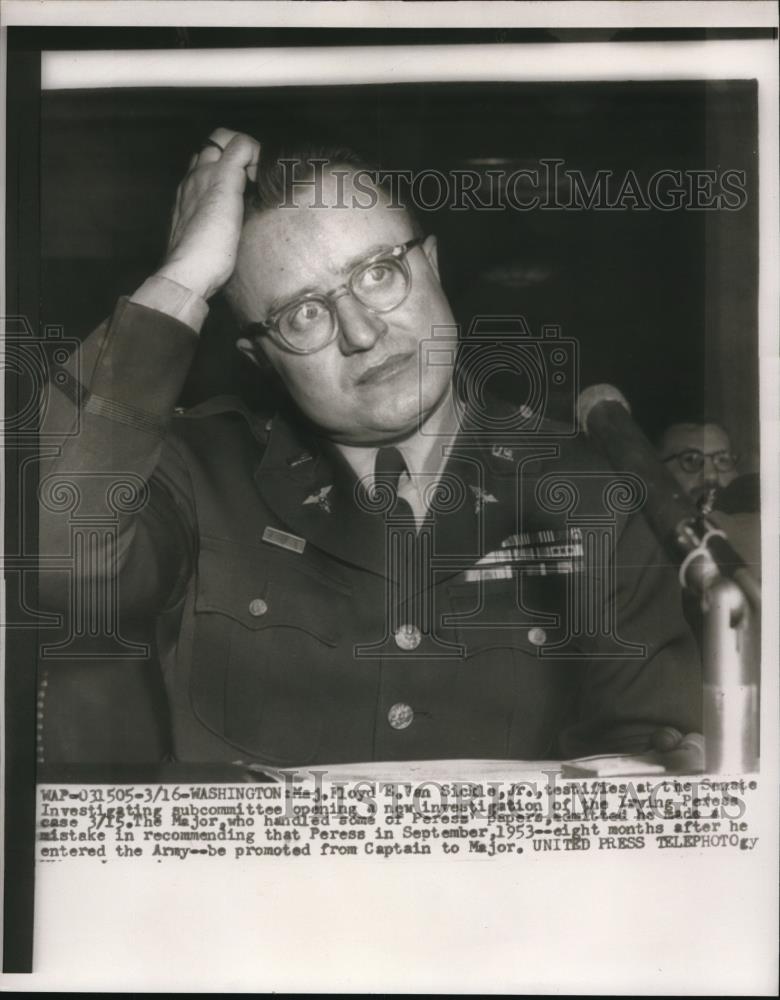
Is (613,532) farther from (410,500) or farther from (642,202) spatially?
(642,202)

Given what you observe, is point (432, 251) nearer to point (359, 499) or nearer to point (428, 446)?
point (428, 446)

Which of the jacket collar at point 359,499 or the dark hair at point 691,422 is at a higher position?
the dark hair at point 691,422

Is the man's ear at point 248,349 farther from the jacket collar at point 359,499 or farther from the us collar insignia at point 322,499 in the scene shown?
the us collar insignia at point 322,499

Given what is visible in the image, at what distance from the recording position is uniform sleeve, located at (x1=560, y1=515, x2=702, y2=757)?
171 centimetres

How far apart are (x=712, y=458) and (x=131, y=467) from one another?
1.06 meters

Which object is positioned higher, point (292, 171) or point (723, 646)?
point (292, 171)

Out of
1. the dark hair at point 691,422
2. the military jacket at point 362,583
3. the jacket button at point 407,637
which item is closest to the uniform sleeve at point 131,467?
the military jacket at point 362,583

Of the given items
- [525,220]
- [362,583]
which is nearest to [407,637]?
[362,583]

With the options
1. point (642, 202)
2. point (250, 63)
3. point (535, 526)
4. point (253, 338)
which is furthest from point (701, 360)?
point (250, 63)

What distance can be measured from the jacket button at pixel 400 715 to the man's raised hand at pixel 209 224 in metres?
0.82

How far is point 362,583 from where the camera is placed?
1.70 metres

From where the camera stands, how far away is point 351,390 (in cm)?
170

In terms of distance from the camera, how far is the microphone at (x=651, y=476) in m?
1.72

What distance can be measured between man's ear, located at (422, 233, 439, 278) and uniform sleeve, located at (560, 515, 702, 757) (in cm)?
59
